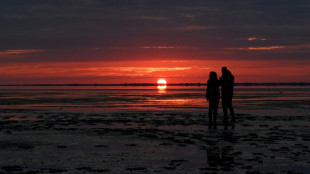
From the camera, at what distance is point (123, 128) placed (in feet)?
59.9

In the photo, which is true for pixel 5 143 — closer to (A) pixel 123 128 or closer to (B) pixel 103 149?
(B) pixel 103 149

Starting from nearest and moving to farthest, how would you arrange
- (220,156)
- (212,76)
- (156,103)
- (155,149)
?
(220,156) → (155,149) → (212,76) → (156,103)

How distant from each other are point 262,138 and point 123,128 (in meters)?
6.36

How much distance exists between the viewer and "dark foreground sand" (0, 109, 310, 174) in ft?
31.7

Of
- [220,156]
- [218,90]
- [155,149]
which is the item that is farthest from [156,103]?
[220,156]

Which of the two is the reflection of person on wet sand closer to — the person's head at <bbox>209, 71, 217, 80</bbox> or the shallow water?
the person's head at <bbox>209, 71, 217, 80</bbox>

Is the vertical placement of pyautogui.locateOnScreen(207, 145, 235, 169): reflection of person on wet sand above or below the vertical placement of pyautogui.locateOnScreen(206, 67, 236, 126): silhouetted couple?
below

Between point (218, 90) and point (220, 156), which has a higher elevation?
point (218, 90)

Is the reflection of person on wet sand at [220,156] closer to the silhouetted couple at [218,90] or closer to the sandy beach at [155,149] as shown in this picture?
the sandy beach at [155,149]

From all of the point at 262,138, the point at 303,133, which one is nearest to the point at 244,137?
the point at 262,138

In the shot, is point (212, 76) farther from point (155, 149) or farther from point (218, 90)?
point (155, 149)

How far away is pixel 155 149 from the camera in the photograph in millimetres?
12367

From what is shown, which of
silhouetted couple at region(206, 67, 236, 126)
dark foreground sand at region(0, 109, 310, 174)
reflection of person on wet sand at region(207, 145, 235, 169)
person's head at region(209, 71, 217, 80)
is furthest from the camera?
person's head at region(209, 71, 217, 80)

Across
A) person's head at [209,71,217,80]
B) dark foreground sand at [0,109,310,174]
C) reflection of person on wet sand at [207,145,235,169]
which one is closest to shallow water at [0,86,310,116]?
person's head at [209,71,217,80]
